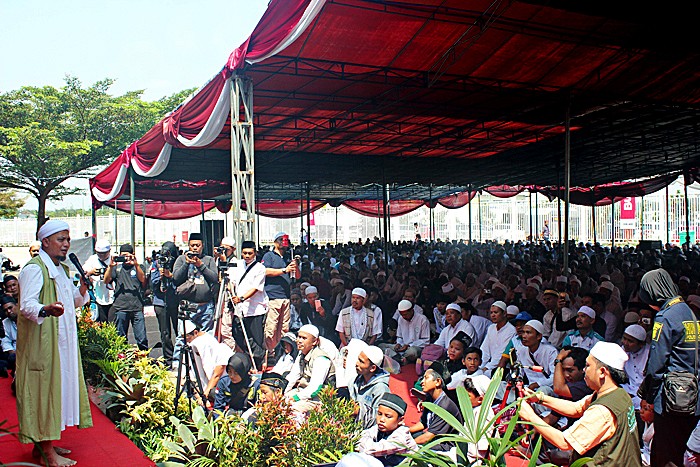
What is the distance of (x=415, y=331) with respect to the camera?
305 inches

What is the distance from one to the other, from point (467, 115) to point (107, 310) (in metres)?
7.31

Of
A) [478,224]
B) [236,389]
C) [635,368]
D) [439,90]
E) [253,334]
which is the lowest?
[236,389]

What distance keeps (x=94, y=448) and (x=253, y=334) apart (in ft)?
7.90

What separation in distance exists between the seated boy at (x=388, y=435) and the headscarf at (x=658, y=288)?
180 centimetres

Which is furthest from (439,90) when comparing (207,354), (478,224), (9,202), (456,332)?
(9,202)

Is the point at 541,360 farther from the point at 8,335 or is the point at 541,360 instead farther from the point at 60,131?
the point at 60,131

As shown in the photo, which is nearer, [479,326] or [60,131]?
[479,326]

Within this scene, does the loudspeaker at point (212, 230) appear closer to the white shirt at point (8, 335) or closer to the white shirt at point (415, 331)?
the white shirt at point (8, 335)

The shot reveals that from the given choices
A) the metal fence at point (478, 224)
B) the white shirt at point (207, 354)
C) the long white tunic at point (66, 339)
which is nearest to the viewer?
the long white tunic at point (66, 339)

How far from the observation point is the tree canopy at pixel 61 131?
22172mm

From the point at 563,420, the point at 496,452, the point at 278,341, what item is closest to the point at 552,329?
the point at 563,420

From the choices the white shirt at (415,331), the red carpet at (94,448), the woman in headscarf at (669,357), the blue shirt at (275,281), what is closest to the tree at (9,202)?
the blue shirt at (275,281)

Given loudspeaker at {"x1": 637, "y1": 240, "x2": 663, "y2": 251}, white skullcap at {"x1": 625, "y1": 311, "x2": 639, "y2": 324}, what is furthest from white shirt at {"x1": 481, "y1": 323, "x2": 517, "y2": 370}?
loudspeaker at {"x1": 637, "y1": 240, "x2": 663, "y2": 251}

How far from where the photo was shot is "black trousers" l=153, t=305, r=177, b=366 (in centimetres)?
724
